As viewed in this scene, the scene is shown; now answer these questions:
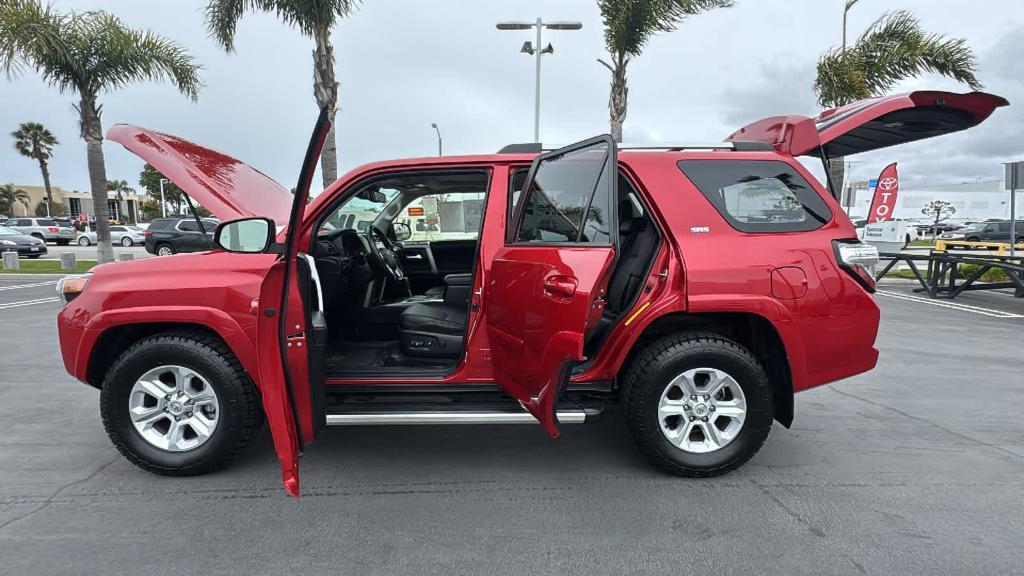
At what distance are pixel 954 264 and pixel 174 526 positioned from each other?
44.2 ft

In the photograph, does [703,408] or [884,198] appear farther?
[884,198]

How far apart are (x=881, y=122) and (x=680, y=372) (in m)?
1.98

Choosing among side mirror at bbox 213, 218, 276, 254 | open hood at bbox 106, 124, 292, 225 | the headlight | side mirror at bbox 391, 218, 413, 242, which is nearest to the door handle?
side mirror at bbox 213, 218, 276, 254

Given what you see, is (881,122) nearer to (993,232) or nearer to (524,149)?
(524,149)

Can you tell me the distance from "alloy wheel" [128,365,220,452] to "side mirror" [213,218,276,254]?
710 millimetres

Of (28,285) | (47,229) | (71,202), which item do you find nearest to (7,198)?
(71,202)

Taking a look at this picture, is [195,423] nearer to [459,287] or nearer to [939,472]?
[459,287]

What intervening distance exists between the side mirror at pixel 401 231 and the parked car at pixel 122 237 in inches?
1229

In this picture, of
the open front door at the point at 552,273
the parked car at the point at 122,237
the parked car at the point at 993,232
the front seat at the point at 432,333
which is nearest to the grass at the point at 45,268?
the parked car at the point at 122,237

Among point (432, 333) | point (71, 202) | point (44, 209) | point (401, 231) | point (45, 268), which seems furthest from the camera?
point (71, 202)

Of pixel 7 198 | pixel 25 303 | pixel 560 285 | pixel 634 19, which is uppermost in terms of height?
pixel 634 19

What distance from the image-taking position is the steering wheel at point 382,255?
14.4 ft

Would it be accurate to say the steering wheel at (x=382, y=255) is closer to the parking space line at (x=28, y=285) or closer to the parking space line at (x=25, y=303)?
the parking space line at (x=25, y=303)

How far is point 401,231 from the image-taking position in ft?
16.9
